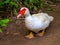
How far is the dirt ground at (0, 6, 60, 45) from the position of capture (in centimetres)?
329

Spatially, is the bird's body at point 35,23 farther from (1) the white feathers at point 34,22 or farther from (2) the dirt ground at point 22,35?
(2) the dirt ground at point 22,35

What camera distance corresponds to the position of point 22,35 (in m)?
3.55

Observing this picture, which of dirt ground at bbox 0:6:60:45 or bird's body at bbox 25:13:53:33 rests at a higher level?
bird's body at bbox 25:13:53:33

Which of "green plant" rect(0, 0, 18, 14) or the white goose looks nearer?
the white goose

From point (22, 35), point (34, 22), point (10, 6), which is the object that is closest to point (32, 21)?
point (34, 22)

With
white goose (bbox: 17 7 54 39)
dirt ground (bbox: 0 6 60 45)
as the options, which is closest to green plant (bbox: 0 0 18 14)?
dirt ground (bbox: 0 6 60 45)

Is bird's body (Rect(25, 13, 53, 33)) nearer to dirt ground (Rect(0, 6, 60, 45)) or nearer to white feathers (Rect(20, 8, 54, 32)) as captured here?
white feathers (Rect(20, 8, 54, 32))

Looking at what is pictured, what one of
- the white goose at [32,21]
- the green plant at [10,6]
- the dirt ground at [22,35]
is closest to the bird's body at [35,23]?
the white goose at [32,21]

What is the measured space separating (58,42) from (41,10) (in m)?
1.43

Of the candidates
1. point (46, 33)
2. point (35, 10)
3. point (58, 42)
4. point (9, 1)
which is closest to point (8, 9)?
point (9, 1)

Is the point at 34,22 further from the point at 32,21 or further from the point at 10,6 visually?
the point at 10,6

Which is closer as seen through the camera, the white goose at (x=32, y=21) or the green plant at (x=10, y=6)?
the white goose at (x=32, y=21)

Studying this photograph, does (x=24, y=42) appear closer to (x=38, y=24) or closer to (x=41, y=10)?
(x=38, y=24)

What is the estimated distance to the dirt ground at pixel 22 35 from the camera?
130 inches
